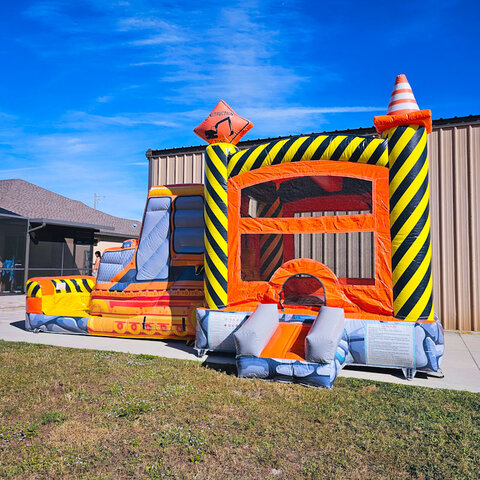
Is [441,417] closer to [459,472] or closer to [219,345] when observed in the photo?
[459,472]

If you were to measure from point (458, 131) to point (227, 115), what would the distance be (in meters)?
4.15

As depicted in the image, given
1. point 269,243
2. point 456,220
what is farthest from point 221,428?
point 456,220

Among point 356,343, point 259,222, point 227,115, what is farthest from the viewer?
point 227,115

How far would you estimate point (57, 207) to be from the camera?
18.5 metres

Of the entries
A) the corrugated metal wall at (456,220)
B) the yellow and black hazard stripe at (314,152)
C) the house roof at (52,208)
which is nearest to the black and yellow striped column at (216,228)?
the yellow and black hazard stripe at (314,152)

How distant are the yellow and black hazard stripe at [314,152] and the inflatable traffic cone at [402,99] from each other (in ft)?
1.22

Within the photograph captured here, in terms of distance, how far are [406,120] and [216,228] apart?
2448mm

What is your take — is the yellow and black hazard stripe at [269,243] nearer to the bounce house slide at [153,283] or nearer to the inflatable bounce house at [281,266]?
the inflatable bounce house at [281,266]

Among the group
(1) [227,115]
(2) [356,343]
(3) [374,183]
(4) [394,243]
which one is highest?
(1) [227,115]

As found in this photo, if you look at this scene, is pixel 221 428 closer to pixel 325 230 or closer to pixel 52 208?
pixel 325 230

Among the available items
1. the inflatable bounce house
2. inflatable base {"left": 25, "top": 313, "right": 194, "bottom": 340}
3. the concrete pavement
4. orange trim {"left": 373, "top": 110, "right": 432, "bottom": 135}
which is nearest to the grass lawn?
the concrete pavement

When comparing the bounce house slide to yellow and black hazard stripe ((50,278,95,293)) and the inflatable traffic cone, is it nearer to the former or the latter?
yellow and black hazard stripe ((50,278,95,293))

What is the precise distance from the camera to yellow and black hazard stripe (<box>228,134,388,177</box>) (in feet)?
14.4

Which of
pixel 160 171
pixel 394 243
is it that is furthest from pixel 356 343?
pixel 160 171
